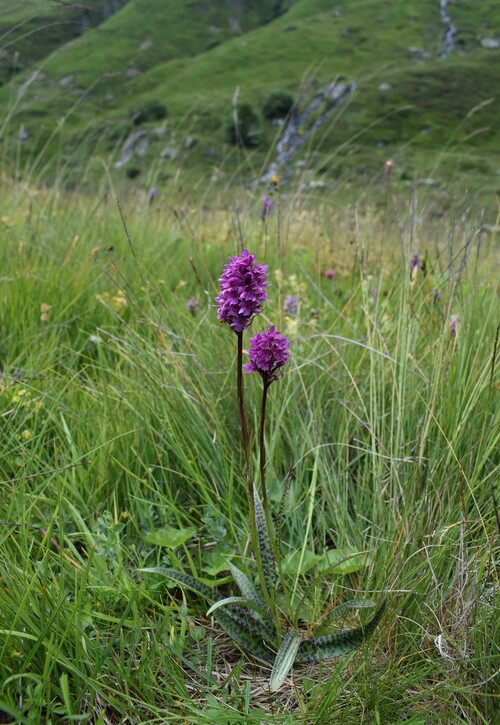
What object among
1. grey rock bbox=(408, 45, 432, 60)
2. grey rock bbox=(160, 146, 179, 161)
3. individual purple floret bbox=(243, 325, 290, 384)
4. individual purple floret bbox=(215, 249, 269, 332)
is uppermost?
individual purple floret bbox=(215, 249, 269, 332)

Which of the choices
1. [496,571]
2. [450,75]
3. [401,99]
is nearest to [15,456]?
[496,571]

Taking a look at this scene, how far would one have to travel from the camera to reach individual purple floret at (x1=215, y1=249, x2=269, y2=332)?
3.87 feet

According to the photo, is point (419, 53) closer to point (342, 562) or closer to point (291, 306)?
point (291, 306)

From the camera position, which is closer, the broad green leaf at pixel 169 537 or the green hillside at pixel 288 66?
the broad green leaf at pixel 169 537

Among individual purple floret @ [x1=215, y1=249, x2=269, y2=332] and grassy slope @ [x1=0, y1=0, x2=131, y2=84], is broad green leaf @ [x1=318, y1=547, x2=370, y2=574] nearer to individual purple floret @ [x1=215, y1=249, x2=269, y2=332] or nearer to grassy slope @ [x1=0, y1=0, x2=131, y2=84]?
individual purple floret @ [x1=215, y1=249, x2=269, y2=332]

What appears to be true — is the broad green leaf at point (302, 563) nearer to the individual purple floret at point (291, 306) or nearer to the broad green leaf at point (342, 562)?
the broad green leaf at point (342, 562)

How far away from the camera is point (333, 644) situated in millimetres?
1315

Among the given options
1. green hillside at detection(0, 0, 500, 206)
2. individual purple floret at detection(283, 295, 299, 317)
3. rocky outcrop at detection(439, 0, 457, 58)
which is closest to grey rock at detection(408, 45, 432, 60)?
green hillside at detection(0, 0, 500, 206)

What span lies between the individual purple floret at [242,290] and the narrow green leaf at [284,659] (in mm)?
705

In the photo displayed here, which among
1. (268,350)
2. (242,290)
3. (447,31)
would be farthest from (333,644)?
(447,31)

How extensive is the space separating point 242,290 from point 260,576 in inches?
25.1

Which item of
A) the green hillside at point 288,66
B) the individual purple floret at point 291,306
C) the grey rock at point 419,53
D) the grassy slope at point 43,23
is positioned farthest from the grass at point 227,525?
the grey rock at point 419,53

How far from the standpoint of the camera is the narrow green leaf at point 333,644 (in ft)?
4.17

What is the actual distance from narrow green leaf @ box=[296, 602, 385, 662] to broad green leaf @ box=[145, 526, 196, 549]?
16.2 inches
